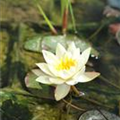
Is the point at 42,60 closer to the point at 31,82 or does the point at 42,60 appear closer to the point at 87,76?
the point at 31,82

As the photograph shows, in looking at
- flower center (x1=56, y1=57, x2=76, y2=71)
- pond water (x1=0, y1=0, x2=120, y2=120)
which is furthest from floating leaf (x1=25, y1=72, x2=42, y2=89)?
flower center (x1=56, y1=57, x2=76, y2=71)

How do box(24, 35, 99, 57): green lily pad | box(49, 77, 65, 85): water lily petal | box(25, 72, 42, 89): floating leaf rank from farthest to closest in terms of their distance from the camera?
box(24, 35, 99, 57): green lily pad, box(25, 72, 42, 89): floating leaf, box(49, 77, 65, 85): water lily petal

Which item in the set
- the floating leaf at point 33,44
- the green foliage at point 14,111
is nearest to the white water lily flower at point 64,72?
the green foliage at point 14,111

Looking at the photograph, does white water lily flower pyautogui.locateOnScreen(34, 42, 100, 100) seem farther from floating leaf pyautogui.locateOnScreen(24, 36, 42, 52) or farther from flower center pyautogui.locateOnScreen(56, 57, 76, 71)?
floating leaf pyautogui.locateOnScreen(24, 36, 42, 52)

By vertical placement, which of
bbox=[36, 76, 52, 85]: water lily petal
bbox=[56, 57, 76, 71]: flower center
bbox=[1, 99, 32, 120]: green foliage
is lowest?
bbox=[1, 99, 32, 120]: green foliage

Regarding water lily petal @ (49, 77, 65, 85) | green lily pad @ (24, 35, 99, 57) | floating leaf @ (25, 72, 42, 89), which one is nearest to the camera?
water lily petal @ (49, 77, 65, 85)

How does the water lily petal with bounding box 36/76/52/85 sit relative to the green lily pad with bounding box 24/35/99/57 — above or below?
below

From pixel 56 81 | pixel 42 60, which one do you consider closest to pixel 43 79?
pixel 56 81

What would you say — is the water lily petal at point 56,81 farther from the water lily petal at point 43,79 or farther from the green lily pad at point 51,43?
the green lily pad at point 51,43

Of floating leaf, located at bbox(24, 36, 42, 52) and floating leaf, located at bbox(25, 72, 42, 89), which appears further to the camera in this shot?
floating leaf, located at bbox(24, 36, 42, 52)
